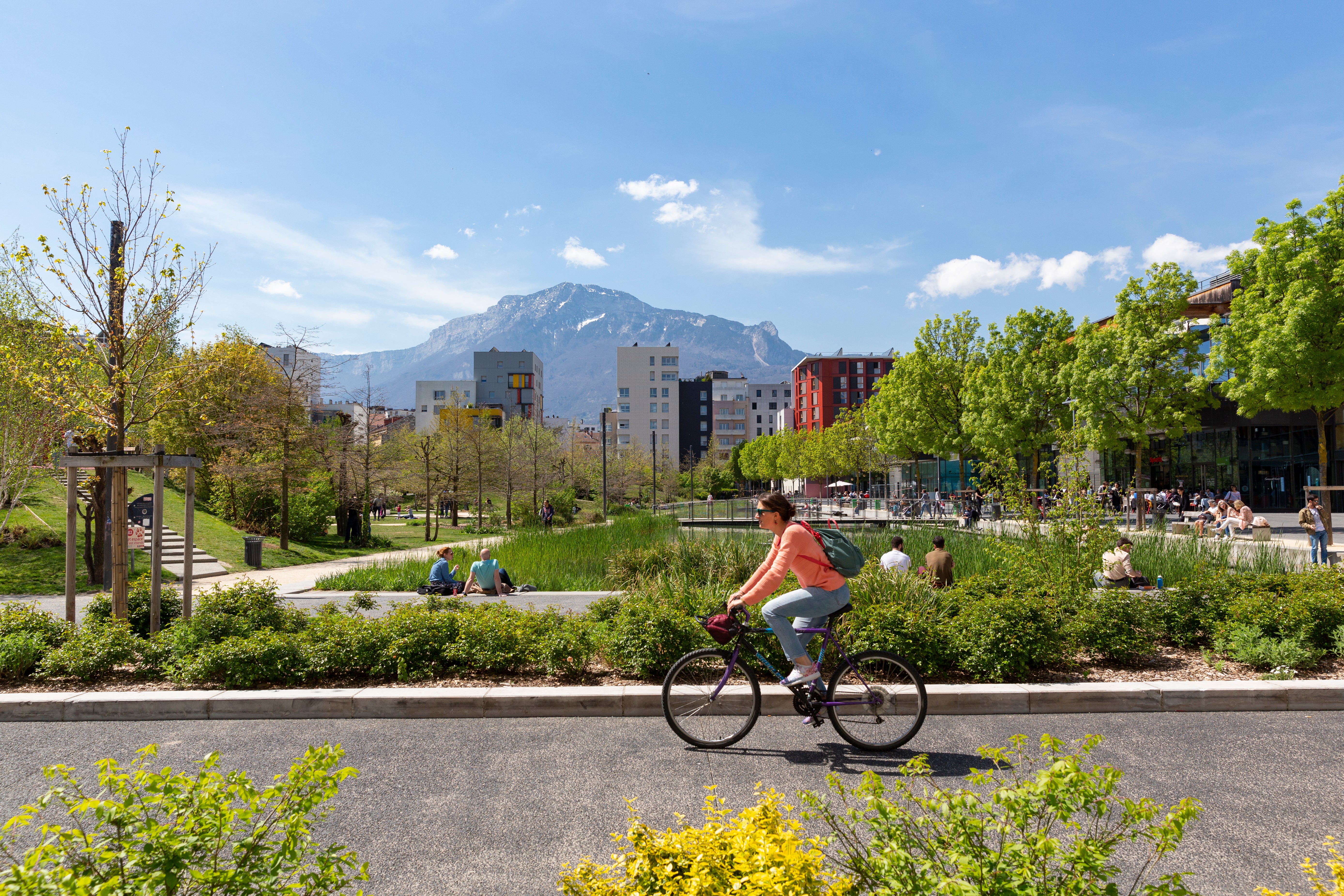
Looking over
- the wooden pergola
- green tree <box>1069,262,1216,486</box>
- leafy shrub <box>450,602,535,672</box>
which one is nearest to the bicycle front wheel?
leafy shrub <box>450,602,535,672</box>

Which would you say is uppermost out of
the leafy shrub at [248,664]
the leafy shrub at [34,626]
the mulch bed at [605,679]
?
the leafy shrub at [34,626]

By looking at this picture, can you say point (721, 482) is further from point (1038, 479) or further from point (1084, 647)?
point (1084, 647)

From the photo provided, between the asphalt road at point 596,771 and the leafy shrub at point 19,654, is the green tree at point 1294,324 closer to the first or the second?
the asphalt road at point 596,771

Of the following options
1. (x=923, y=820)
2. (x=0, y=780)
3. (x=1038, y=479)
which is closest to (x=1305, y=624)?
(x=923, y=820)

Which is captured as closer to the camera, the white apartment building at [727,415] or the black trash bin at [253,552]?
the black trash bin at [253,552]

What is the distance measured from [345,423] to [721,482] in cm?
7656

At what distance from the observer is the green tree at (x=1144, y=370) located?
32.2 m

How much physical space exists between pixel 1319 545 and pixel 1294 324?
12.3 m

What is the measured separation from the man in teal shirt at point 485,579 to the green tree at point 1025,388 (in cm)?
3119

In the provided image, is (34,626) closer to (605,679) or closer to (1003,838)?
(605,679)

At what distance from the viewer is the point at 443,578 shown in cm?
1299

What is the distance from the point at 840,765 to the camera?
5.12 m

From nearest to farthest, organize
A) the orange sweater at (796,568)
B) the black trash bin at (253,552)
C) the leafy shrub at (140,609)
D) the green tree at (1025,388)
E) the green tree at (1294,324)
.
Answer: the orange sweater at (796,568) → the leafy shrub at (140,609) → the black trash bin at (253,552) → the green tree at (1294,324) → the green tree at (1025,388)

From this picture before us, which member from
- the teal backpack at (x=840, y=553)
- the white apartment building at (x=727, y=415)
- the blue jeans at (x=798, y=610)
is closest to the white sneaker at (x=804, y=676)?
the blue jeans at (x=798, y=610)
